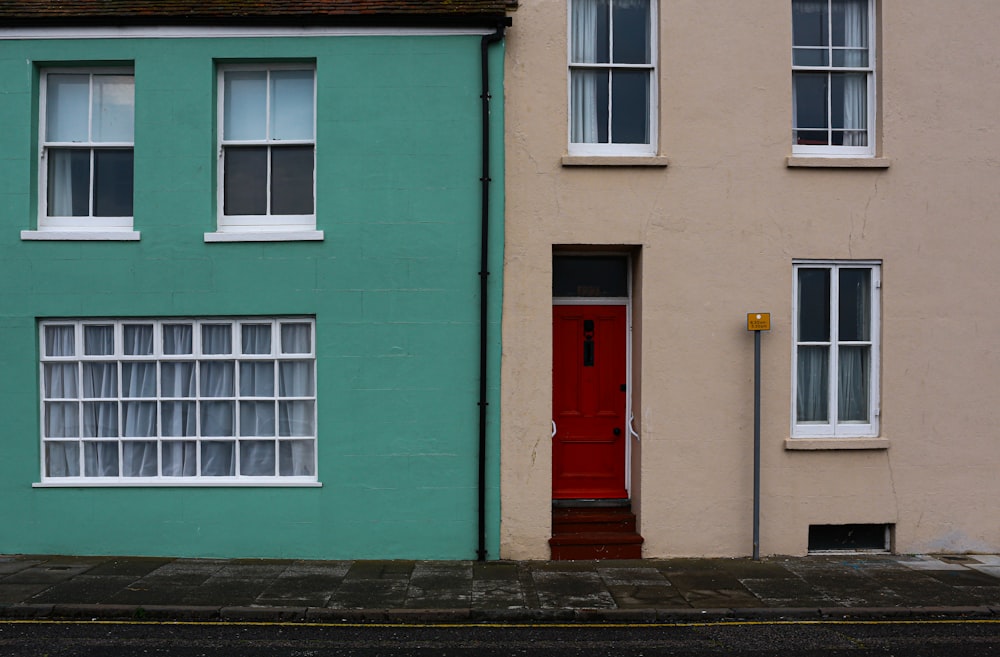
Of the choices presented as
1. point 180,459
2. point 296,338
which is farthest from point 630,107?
point 180,459

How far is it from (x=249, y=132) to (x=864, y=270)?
24.7 feet

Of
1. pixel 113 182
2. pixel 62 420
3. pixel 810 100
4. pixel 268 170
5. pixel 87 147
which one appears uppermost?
pixel 810 100

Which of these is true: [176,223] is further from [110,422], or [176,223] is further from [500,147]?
[500,147]

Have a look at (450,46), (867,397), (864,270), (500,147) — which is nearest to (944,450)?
(867,397)

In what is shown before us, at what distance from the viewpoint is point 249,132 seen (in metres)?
9.99

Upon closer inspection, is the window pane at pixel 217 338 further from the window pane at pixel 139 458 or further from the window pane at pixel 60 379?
the window pane at pixel 60 379

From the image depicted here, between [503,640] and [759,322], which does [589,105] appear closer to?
[759,322]

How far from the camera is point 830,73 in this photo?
10148 mm

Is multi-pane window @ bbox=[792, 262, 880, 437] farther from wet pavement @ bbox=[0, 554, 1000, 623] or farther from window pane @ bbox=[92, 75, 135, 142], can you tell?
window pane @ bbox=[92, 75, 135, 142]

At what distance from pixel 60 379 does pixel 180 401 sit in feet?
4.65

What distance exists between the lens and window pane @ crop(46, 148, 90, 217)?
10.0m

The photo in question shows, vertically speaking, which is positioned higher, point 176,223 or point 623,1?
point 623,1

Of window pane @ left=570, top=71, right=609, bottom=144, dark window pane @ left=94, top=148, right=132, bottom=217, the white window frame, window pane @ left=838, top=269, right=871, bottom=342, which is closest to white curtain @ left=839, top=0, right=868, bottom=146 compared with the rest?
window pane @ left=838, top=269, right=871, bottom=342

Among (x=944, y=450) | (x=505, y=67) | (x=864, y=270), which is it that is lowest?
(x=944, y=450)
